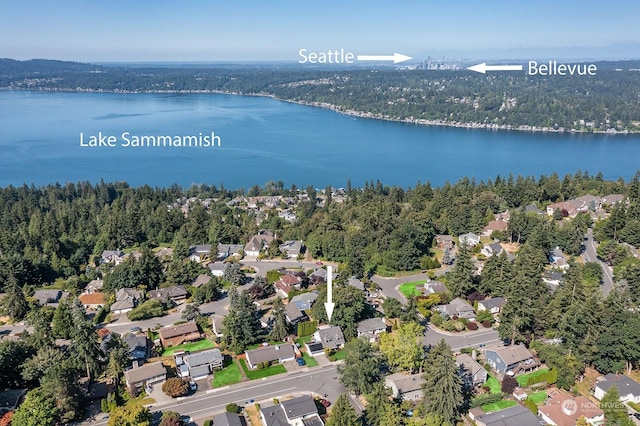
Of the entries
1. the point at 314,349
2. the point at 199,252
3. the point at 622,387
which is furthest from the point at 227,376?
the point at 199,252

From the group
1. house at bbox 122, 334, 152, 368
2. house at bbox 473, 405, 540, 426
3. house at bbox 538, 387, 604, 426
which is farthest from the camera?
house at bbox 122, 334, 152, 368

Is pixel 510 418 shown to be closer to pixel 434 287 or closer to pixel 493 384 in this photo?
pixel 493 384

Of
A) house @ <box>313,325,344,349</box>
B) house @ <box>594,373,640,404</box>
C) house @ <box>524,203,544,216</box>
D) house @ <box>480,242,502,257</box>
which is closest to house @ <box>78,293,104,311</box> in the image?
house @ <box>313,325,344,349</box>

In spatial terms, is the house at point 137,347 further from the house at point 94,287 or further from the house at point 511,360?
the house at point 511,360

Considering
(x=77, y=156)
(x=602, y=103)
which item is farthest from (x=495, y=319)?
(x=602, y=103)

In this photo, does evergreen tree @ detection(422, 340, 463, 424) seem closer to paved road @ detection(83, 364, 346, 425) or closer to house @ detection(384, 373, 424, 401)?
house @ detection(384, 373, 424, 401)

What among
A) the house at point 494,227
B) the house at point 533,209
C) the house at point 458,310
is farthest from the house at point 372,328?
the house at point 533,209
